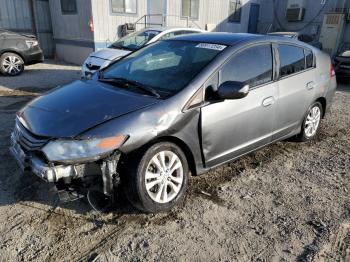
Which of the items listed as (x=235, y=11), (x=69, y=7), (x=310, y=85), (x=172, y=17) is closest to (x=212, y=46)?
(x=310, y=85)

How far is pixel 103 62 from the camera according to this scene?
764cm

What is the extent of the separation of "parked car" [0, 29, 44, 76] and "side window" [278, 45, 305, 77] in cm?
823

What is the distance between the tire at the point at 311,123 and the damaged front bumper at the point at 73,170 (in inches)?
123

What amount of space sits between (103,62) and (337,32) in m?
12.2

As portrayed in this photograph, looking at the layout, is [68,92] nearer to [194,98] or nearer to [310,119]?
[194,98]

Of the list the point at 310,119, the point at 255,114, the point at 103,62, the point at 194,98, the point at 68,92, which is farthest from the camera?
the point at 103,62

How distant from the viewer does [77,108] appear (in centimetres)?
308

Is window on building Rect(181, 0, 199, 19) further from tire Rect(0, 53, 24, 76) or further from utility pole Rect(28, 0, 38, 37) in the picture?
tire Rect(0, 53, 24, 76)

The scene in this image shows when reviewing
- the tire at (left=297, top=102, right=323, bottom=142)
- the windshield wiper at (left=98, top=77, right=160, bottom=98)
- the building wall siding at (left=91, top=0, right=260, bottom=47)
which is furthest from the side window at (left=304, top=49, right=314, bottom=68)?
the building wall siding at (left=91, top=0, right=260, bottom=47)

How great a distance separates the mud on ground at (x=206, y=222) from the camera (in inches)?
106

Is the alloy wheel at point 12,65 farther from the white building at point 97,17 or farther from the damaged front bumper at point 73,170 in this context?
the damaged front bumper at point 73,170

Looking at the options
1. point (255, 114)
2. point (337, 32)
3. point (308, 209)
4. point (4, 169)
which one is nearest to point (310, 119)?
point (255, 114)

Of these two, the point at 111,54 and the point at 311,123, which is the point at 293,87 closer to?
the point at 311,123

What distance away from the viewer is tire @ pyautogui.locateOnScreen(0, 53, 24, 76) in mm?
9627
